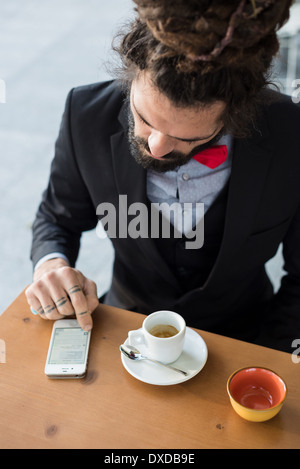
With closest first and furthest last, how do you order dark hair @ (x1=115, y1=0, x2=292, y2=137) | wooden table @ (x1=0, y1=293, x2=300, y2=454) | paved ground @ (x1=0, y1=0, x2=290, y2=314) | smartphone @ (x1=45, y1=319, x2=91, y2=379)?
dark hair @ (x1=115, y1=0, x2=292, y2=137), wooden table @ (x1=0, y1=293, x2=300, y2=454), smartphone @ (x1=45, y1=319, x2=91, y2=379), paved ground @ (x1=0, y1=0, x2=290, y2=314)

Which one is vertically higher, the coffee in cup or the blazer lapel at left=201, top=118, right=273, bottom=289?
the blazer lapel at left=201, top=118, right=273, bottom=289

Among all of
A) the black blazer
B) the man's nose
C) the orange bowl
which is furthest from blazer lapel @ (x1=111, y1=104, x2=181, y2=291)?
the orange bowl

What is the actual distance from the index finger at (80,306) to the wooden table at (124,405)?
35 millimetres

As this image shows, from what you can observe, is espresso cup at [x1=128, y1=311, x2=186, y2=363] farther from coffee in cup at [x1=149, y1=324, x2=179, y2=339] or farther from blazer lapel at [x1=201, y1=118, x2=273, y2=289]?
blazer lapel at [x1=201, y1=118, x2=273, y2=289]

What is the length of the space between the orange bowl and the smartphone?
305 millimetres

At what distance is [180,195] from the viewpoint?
1342 millimetres

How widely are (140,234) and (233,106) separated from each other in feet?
→ 1.53

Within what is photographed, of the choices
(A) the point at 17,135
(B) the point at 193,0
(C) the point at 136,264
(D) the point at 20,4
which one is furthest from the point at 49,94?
(B) the point at 193,0

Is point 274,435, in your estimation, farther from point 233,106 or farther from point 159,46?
point 159,46

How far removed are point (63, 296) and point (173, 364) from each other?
0.97 feet

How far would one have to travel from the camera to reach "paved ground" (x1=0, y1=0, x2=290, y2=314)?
2627 millimetres

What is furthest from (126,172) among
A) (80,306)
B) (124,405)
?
(124,405)

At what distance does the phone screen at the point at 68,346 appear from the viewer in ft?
3.49

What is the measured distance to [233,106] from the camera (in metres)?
1.01
